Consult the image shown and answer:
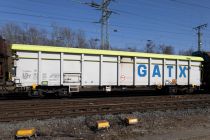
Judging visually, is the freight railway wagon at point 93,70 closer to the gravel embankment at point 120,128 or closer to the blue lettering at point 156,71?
the blue lettering at point 156,71

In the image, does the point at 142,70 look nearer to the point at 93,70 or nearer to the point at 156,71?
the point at 156,71

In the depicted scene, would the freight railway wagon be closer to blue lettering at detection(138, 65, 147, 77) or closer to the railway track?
blue lettering at detection(138, 65, 147, 77)

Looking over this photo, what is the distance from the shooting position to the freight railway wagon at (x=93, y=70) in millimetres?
16438

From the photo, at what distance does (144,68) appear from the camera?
20.6 metres

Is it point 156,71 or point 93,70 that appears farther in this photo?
point 156,71

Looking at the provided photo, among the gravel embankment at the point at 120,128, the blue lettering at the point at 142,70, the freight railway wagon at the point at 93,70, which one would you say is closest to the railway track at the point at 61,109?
the gravel embankment at the point at 120,128

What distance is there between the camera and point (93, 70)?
60.6ft

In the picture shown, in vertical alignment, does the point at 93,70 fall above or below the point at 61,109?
above

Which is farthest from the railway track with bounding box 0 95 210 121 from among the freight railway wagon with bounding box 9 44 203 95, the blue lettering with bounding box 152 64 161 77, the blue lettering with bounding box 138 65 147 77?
the blue lettering with bounding box 152 64 161 77

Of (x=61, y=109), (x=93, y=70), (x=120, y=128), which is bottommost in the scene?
(x=120, y=128)

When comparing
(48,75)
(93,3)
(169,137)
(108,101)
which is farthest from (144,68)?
(93,3)

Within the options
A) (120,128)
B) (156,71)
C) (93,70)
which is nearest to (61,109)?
(120,128)

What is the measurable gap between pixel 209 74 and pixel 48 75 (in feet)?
47.2

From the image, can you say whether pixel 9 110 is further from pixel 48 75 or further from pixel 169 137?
pixel 169 137
